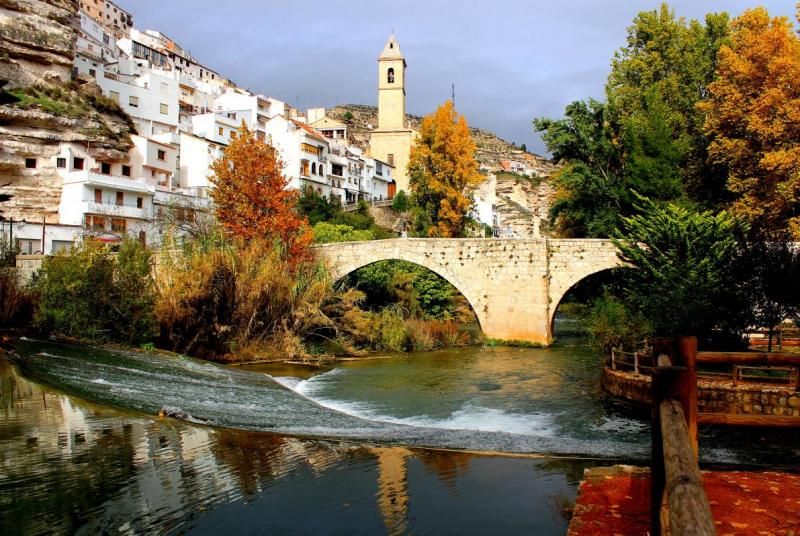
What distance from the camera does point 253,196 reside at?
2306 cm

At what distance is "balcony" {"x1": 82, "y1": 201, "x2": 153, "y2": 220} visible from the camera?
1193 inches

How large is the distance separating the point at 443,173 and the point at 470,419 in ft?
75.9

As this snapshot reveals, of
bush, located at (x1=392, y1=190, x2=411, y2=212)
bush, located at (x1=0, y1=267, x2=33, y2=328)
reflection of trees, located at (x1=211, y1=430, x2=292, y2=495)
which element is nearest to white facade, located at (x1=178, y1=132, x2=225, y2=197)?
bush, located at (x1=392, y1=190, x2=411, y2=212)

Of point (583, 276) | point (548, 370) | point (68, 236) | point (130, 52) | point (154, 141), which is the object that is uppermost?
point (130, 52)

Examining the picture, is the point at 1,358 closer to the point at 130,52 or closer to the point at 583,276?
the point at 583,276

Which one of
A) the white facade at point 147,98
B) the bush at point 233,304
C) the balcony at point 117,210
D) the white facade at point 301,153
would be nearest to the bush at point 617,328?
the bush at point 233,304

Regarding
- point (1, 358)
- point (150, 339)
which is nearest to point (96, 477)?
point (1, 358)

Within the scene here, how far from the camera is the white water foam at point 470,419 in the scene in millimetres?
9625

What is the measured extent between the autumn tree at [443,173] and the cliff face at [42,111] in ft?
53.4

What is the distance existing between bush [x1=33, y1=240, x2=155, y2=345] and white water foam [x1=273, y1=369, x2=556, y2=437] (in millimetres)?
5334

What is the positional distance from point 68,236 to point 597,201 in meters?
23.2

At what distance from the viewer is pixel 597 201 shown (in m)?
26.1

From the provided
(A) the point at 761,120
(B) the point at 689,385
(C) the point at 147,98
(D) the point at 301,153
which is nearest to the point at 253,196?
(A) the point at 761,120

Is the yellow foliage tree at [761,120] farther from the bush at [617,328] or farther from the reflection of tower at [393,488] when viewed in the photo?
the reflection of tower at [393,488]
